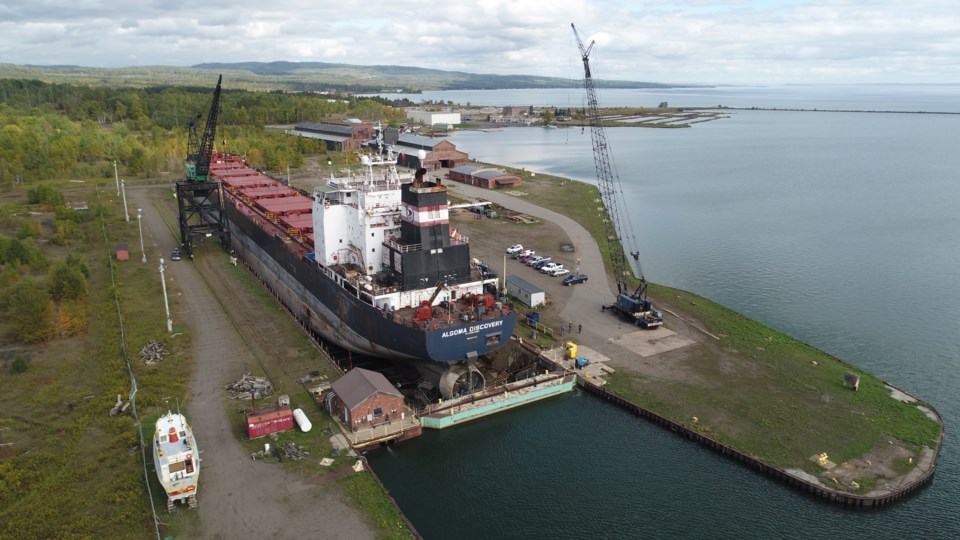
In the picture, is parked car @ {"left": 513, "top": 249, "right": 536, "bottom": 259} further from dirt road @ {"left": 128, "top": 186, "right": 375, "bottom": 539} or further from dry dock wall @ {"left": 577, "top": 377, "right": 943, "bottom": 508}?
dry dock wall @ {"left": 577, "top": 377, "right": 943, "bottom": 508}

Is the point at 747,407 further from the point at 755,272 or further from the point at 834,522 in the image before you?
the point at 755,272

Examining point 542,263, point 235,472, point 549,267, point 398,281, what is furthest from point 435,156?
point 235,472

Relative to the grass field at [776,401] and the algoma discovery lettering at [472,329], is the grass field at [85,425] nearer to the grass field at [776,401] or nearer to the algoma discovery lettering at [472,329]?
the algoma discovery lettering at [472,329]

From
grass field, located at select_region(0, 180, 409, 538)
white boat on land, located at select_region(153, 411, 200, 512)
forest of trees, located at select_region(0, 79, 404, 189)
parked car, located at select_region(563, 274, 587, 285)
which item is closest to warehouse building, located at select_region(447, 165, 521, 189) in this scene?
forest of trees, located at select_region(0, 79, 404, 189)

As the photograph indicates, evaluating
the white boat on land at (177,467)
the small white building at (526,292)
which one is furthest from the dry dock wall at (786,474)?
the white boat on land at (177,467)

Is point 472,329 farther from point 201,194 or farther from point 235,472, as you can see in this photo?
point 201,194
